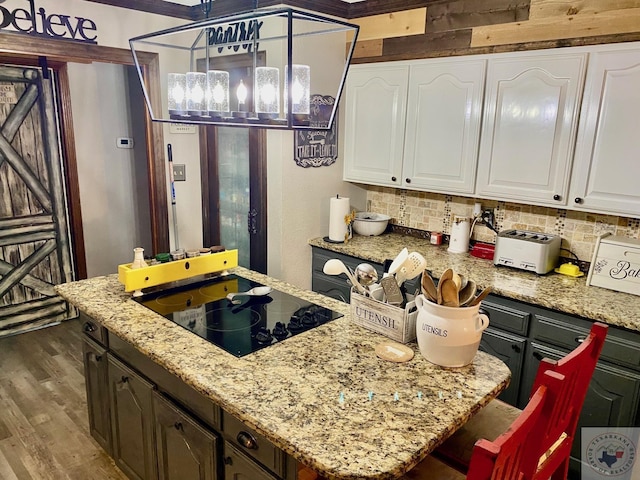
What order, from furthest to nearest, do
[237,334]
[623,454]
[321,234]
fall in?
[321,234] < [623,454] < [237,334]

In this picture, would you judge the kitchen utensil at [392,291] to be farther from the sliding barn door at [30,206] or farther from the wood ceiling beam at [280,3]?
the sliding barn door at [30,206]

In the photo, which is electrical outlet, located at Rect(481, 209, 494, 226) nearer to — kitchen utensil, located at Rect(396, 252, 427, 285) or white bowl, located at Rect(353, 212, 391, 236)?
A: white bowl, located at Rect(353, 212, 391, 236)

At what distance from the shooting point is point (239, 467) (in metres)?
1.58

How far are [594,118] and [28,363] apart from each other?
13.1 feet

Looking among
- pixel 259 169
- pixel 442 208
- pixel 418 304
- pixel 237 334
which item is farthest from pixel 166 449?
pixel 442 208

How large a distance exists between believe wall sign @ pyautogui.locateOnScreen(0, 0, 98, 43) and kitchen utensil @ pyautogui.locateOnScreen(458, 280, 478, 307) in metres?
2.94

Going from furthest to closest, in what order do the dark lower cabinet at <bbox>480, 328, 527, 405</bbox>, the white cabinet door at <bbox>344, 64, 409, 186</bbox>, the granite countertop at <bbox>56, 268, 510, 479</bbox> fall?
the white cabinet door at <bbox>344, 64, 409, 186</bbox> < the dark lower cabinet at <bbox>480, 328, 527, 405</bbox> < the granite countertop at <bbox>56, 268, 510, 479</bbox>

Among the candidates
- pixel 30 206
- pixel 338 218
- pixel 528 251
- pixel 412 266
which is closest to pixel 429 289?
pixel 412 266

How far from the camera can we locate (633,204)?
8.07ft

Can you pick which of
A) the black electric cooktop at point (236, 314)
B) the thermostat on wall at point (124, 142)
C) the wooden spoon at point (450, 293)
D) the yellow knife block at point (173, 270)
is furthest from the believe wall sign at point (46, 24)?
the wooden spoon at point (450, 293)

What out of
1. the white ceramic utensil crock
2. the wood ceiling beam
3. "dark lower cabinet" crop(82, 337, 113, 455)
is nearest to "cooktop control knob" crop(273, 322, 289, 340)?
the white ceramic utensil crock

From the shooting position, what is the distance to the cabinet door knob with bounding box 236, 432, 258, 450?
1487 mm

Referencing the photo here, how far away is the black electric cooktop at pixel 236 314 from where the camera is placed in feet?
6.22

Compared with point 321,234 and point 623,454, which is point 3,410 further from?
point 623,454
